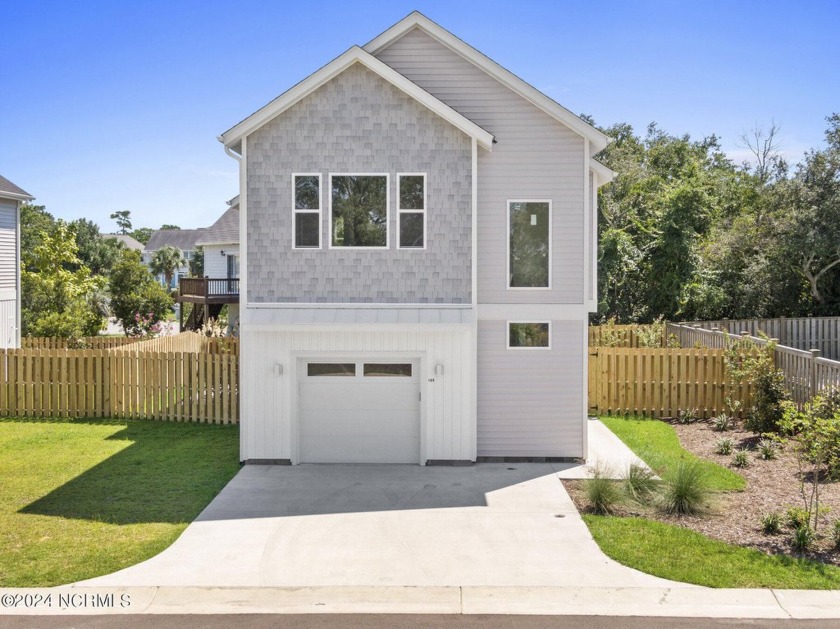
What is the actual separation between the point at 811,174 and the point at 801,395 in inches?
535

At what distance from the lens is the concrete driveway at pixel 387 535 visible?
28.2ft

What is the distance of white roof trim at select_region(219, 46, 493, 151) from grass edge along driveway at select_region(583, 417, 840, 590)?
694cm

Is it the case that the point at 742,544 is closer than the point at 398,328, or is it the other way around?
the point at 742,544

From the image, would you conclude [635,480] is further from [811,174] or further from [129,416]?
[811,174]

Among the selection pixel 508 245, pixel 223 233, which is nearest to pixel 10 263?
pixel 223 233

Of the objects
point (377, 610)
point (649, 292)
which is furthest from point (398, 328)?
point (649, 292)

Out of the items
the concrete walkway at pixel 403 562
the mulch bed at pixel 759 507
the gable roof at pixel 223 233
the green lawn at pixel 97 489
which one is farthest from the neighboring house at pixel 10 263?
the mulch bed at pixel 759 507

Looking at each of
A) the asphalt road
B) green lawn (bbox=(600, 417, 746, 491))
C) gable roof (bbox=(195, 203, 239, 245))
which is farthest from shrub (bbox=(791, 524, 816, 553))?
gable roof (bbox=(195, 203, 239, 245))

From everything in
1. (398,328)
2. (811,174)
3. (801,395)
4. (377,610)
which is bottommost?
(377,610)

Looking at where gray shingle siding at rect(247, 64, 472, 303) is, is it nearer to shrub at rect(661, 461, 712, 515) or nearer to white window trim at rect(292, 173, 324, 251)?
white window trim at rect(292, 173, 324, 251)

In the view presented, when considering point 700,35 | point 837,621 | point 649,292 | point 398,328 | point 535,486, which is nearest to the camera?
point 837,621

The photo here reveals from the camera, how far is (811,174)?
86.3 ft

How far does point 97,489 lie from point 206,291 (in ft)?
65.8

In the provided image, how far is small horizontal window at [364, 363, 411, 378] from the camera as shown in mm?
14102
